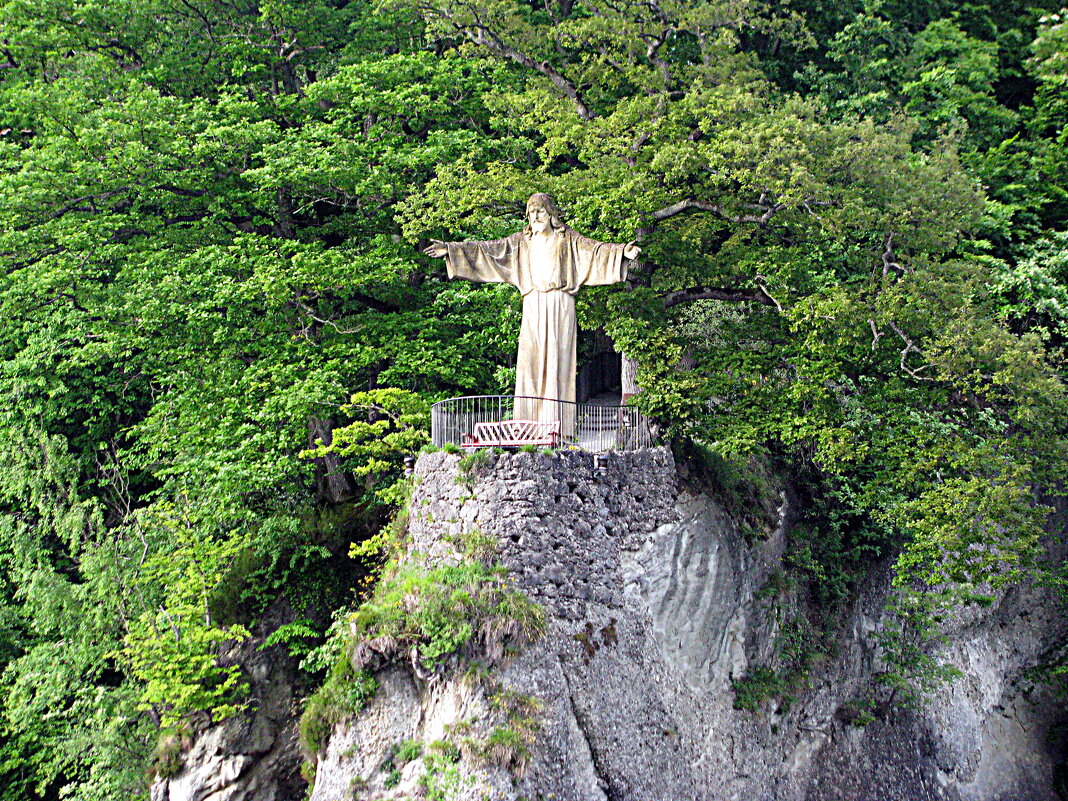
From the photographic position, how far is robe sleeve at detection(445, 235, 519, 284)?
14117 millimetres

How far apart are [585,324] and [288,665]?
6734 millimetres

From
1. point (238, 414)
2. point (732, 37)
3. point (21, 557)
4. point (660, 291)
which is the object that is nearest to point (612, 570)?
point (660, 291)

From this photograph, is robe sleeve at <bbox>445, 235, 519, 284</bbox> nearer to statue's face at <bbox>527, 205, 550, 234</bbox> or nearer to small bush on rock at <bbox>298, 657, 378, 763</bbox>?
statue's face at <bbox>527, 205, 550, 234</bbox>

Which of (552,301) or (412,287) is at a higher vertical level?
(552,301)

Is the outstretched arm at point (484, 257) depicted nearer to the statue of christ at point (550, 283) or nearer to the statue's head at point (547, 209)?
the statue of christ at point (550, 283)

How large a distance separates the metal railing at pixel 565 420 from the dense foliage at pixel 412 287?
1.39 feet

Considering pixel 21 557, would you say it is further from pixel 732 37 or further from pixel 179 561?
pixel 732 37

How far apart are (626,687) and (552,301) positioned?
4.86 metres

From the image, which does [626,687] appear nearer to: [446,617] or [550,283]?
[446,617]

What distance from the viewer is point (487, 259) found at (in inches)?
557

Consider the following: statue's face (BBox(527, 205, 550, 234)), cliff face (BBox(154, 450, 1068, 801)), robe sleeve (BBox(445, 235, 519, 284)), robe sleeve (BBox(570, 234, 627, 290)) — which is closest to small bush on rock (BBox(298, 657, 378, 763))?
cliff face (BBox(154, 450, 1068, 801))

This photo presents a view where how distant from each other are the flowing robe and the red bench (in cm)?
41

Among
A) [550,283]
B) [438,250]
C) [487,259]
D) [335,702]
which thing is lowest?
[335,702]

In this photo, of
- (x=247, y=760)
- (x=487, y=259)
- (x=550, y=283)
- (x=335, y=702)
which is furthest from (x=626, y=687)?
(x=247, y=760)
